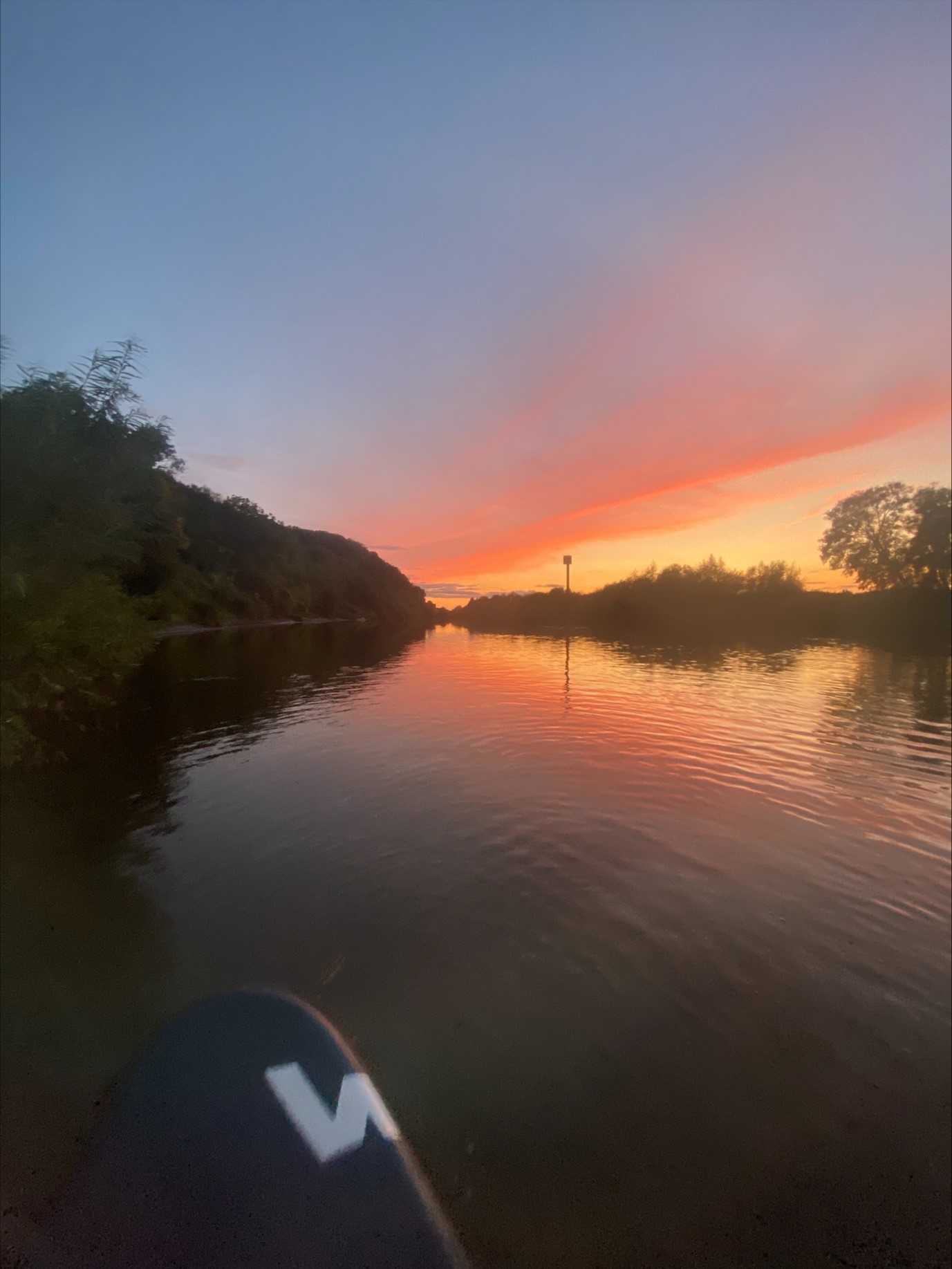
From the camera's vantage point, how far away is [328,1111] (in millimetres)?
3678

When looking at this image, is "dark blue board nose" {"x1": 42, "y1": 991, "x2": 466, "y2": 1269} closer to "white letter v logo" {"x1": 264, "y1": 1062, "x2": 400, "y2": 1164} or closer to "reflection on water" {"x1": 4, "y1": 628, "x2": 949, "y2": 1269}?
"white letter v logo" {"x1": 264, "y1": 1062, "x2": 400, "y2": 1164}

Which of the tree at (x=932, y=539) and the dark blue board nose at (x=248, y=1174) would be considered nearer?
the dark blue board nose at (x=248, y=1174)

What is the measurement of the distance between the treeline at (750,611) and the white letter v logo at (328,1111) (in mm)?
49981

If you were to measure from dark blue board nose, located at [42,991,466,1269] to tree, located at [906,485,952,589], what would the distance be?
71423 mm

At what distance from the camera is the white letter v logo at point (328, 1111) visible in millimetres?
3451

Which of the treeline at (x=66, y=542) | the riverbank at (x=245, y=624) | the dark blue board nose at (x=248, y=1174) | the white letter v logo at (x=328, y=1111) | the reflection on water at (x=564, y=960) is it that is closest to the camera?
the dark blue board nose at (x=248, y=1174)

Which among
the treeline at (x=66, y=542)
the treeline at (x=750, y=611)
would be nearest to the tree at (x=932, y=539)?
the treeline at (x=750, y=611)

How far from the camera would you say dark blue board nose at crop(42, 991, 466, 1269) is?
2855mm

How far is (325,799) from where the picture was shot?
392 inches

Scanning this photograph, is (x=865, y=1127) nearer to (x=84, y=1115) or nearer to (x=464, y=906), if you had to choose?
(x=464, y=906)

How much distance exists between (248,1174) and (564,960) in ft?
10.2

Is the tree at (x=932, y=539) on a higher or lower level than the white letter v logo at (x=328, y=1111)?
higher

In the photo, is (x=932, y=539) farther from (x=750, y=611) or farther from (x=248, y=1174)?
(x=248, y=1174)

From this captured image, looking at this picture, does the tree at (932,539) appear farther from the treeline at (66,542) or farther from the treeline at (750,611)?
the treeline at (66,542)
